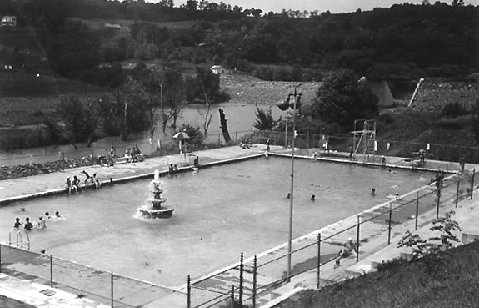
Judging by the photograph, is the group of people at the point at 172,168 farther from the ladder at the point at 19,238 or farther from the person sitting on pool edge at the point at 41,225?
the ladder at the point at 19,238

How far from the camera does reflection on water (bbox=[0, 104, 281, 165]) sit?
A: 43438mm

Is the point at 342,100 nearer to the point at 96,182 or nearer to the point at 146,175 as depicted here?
the point at 146,175

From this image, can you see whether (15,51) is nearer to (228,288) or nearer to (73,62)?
(73,62)

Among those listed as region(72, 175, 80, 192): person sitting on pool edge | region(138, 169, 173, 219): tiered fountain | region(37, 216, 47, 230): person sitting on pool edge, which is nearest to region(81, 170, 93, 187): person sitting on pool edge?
region(72, 175, 80, 192): person sitting on pool edge

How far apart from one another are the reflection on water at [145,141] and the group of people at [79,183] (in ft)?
39.5

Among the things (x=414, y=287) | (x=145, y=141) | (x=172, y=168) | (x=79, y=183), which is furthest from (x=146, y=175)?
(x=145, y=141)

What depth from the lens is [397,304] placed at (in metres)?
10.6

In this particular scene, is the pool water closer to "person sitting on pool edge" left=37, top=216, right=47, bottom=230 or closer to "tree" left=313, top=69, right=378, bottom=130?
"person sitting on pool edge" left=37, top=216, right=47, bottom=230

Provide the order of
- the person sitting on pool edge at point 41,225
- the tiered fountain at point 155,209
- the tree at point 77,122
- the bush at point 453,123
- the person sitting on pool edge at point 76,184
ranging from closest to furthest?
the person sitting on pool edge at point 41,225 < the tiered fountain at point 155,209 < the person sitting on pool edge at point 76,184 < the bush at point 453,123 < the tree at point 77,122

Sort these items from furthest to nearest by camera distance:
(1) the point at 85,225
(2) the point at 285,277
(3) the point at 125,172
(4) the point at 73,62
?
1. (4) the point at 73,62
2. (3) the point at 125,172
3. (1) the point at 85,225
4. (2) the point at 285,277

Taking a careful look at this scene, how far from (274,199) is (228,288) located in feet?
38.8

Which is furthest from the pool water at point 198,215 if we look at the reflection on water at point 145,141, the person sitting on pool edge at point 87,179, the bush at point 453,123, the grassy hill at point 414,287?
the bush at point 453,123

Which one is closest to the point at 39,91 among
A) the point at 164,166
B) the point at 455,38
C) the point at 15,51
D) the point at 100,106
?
the point at 15,51

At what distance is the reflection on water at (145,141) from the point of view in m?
43.4
